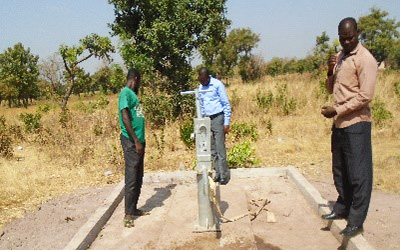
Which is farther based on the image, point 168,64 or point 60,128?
point 168,64

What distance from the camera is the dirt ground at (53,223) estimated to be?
464 cm

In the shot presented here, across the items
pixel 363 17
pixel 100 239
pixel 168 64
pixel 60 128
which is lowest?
pixel 100 239

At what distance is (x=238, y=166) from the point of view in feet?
22.6

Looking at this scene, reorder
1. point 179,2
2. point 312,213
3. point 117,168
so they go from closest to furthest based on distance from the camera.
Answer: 1. point 312,213
2. point 117,168
3. point 179,2

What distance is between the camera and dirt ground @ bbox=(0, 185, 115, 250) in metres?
4.64

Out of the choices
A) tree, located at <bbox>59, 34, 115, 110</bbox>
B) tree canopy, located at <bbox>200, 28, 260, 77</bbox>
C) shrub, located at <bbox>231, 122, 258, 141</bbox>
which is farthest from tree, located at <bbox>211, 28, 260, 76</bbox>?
shrub, located at <bbox>231, 122, 258, 141</bbox>

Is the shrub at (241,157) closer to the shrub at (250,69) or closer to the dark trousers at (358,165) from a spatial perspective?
the dark trousers at (358,165)

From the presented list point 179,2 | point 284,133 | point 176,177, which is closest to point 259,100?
point 284,133

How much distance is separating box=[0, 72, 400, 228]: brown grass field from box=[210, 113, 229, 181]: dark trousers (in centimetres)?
108

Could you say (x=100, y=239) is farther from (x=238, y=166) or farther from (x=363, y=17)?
(x=363, y=17)

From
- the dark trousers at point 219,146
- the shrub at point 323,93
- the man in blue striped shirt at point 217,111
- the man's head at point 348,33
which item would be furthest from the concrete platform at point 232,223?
the shrub at point 323,93

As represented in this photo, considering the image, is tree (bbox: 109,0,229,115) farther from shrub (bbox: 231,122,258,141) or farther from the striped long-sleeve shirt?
the striped long-sleeve shirt

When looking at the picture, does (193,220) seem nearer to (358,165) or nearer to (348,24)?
(358,165)

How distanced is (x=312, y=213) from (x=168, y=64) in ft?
27.7
